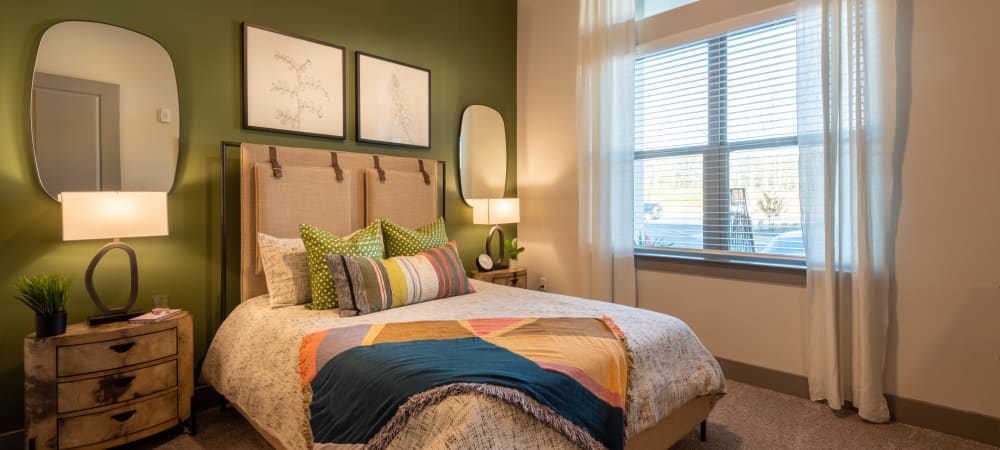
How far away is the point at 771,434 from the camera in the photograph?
235cm

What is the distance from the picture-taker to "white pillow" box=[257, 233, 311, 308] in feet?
7.77

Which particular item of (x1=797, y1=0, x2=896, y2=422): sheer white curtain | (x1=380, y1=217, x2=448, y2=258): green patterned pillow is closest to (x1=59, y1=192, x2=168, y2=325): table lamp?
(x1=380, y1=217, x2=448, y2=258): green patterned pillow

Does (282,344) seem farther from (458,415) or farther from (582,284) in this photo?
(582,284)

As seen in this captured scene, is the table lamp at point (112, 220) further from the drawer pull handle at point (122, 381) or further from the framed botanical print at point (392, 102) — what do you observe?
the framed botanical print at point (392, 102)

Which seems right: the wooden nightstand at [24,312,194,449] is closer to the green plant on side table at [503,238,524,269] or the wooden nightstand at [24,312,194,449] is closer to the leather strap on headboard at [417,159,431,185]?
the leather strap on headboard at [417,159,431,185]

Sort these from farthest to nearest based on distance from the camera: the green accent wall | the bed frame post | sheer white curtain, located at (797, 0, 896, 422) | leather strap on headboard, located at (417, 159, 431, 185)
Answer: leather strap on headboard, located at (417, 159, 431, 185)
the bed frame post
sheer white curtain, located at (797, 0, 896, 422)
the green accent wall

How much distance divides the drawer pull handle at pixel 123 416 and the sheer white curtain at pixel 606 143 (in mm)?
2877

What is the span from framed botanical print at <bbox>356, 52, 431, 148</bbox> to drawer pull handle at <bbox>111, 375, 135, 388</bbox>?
72.8 inches

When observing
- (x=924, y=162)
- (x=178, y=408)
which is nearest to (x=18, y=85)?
(x=178, y=408)

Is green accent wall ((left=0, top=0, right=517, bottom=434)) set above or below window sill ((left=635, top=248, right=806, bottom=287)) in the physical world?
above

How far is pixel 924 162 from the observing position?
2.40 meters

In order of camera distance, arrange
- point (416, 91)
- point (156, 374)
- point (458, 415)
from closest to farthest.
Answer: point (458, 415)
point (156, 374)
point (416, 91)

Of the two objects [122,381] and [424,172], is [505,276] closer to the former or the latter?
[424,172]

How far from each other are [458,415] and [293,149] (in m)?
2.15
